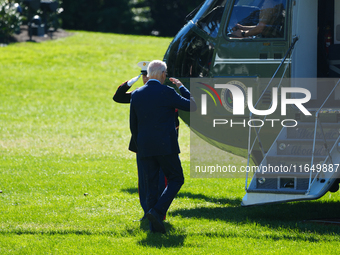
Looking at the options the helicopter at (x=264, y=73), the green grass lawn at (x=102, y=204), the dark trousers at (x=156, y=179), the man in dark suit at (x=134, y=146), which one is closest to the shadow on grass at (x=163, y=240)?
the green grass lawn at (x=102, y=204)

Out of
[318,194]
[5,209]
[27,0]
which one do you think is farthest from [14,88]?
[318,194]

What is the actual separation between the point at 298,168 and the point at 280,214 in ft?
3.70

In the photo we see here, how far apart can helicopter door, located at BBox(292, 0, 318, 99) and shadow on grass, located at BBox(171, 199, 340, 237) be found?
157 cm

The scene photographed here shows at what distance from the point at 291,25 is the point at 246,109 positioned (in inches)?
50.3

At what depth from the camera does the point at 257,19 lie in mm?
6953

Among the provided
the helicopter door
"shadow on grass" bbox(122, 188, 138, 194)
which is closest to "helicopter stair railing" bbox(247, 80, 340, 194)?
the helicopter door

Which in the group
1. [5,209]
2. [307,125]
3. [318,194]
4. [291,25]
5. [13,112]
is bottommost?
[13,112]

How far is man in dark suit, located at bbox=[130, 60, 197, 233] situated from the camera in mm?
5363

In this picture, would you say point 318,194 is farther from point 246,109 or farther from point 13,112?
point 13,112

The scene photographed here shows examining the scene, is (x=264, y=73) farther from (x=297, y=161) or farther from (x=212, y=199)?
(x=212, y=199)

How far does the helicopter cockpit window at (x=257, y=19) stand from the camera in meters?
6.80

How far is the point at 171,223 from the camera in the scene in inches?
239

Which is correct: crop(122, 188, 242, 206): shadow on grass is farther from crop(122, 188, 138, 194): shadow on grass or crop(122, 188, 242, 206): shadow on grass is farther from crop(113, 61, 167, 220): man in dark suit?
crop(113, 61, 167, 220): man in dark suit

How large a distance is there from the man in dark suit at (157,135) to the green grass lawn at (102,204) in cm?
38
